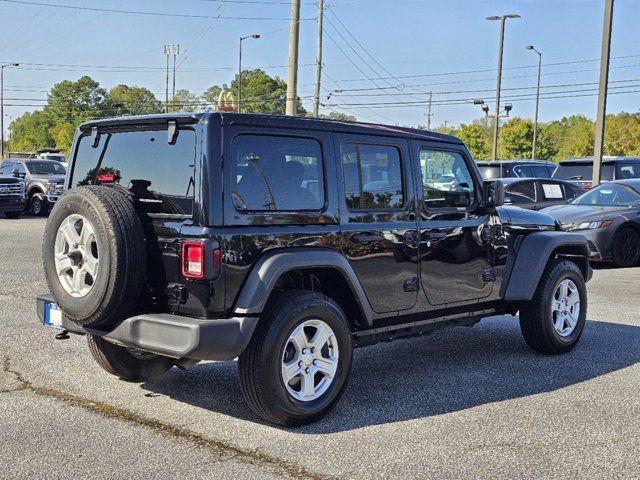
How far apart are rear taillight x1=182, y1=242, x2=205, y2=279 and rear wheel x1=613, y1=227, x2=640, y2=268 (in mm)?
10150

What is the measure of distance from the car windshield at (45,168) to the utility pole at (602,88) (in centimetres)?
1692

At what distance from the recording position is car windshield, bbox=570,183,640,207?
44.0 ft

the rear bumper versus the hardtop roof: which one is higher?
the hardtop roof

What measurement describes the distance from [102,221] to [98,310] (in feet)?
1.70

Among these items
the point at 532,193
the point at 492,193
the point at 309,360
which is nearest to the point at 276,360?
the point at 309,360

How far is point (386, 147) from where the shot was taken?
561 cm

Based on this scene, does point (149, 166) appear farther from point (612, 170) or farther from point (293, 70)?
point (612, 170)

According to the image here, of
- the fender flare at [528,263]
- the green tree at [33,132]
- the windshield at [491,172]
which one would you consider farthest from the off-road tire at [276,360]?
the green tree at [33,132]

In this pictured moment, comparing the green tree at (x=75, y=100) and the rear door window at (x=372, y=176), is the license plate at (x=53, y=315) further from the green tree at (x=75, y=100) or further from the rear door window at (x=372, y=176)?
the green tree at (x=75, y=100)

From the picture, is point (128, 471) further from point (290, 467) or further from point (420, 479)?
point (420, 479)

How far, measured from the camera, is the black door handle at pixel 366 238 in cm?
518

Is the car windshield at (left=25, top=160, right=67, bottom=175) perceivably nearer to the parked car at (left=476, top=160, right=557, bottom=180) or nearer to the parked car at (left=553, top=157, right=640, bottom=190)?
the parked car at (left=476, top=160, right=557, bottom=180)

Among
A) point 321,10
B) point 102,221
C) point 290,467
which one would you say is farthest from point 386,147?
point 321,10

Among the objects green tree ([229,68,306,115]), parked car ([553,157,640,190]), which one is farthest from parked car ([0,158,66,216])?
green tree ([229,68,306,115])
